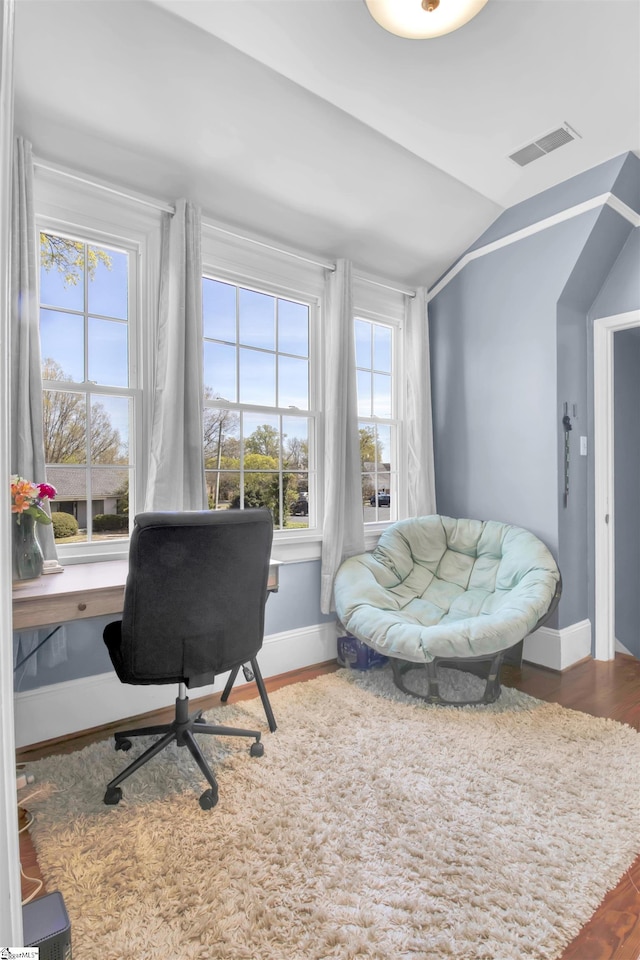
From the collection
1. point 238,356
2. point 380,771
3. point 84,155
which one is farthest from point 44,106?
point 380,771

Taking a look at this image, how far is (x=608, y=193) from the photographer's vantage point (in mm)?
2738

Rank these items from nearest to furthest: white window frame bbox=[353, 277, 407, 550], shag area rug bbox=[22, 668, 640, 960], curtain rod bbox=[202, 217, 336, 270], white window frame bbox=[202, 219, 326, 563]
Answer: shag area rug bbox=[22, 668, 640, 960]
curtain rod bbox=[202, 217, 336, 270]
white window frame bbox=[202, 219, 326, 563]
white window frame bbox=[353, 277, 407, 550]

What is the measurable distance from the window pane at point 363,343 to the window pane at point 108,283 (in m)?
1.63

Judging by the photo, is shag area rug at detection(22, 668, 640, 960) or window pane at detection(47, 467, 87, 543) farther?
window pane at detection(47, 467, 87, 543)

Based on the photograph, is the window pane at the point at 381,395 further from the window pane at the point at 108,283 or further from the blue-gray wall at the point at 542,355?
the window pane at the point at 108,283

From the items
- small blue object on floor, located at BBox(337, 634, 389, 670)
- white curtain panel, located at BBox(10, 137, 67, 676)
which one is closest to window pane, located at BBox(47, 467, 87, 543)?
white curtain panel, located at BBox(10, 137, 67, 676)

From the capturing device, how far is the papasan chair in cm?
234

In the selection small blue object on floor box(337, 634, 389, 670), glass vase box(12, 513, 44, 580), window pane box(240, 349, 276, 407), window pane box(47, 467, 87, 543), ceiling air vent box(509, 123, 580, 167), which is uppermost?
ceiling air vent box(509, 123, 580, 167)

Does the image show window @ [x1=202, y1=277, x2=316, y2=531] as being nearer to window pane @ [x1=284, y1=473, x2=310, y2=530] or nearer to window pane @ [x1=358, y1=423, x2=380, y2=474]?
window pane @ [x1=284, y1=473, x2=310, y2=530]

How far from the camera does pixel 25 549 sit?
1890 millimetres

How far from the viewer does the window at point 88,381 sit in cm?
229

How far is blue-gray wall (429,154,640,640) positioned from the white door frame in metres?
0.05

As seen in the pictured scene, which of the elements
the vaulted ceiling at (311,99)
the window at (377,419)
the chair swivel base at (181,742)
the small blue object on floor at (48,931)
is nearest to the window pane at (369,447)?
the window at (377,419)

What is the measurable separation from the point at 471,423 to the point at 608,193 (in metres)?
1.50
